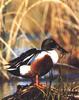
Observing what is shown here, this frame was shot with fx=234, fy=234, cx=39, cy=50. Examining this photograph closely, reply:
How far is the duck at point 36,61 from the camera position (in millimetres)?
1333

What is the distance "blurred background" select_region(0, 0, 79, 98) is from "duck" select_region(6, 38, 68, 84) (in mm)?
29

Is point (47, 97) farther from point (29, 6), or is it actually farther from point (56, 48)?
point (29, 6)

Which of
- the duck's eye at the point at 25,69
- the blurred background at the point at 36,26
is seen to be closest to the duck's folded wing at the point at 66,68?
the blurred background at the point at 36,26

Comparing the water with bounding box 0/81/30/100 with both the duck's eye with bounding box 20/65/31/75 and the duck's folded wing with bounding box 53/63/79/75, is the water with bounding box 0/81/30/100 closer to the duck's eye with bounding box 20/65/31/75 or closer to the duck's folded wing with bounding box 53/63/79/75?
the duck's eye with bounding box 20/65/31/75

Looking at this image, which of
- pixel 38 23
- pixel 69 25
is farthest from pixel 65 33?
pixel 38 23

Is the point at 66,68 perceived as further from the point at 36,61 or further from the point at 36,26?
the point at 36,26

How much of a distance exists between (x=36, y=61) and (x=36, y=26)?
0.20 m

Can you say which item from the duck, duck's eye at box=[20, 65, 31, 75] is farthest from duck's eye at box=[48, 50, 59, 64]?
duck's eye at box=[20, 65, 31, 75]

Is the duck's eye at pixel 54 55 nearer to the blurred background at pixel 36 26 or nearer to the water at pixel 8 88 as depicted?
the blurred background at pixel 36 26

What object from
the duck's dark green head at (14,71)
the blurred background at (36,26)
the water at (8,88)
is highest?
the blurred background at (36,26)

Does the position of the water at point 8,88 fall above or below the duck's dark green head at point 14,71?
below

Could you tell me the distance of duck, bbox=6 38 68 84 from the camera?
1.33 meters

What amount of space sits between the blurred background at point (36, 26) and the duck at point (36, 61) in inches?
1.1

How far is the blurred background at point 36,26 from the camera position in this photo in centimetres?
135
